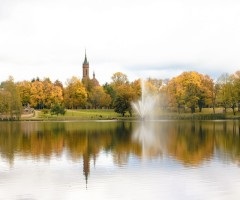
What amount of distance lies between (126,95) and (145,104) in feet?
22.9

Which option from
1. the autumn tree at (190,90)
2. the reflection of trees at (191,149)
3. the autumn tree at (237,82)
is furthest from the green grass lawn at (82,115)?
the reflection of trees at (191,149)

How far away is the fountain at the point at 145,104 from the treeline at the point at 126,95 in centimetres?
150

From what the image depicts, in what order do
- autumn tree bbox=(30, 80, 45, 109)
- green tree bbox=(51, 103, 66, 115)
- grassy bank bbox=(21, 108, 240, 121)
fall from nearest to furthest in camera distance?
grassy bank bbox=(21, 108, 240, 121) < green tree bbox=(51, 103, 66, 115) < autumn tree bbox=(30, 80, 45, 109)

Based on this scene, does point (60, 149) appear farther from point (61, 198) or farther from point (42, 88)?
point (42, 88)

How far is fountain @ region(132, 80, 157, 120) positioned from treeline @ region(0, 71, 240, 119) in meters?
1.50

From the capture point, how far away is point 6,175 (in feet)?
82.3

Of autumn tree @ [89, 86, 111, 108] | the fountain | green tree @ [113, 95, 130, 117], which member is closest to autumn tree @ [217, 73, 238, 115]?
the fountain

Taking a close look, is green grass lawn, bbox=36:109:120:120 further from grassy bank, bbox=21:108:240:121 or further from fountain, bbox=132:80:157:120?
fountain, bbox=132:80:157:120

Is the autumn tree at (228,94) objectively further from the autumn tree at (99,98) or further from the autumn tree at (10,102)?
the autumn tree at (10,102)

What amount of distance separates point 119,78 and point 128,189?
124525 millimetres

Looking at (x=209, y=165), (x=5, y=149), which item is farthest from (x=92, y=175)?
(x=5, y=149)

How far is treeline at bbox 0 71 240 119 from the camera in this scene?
10600 cm

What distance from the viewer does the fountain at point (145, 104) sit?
4281 inches

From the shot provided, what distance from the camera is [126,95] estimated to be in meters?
110
